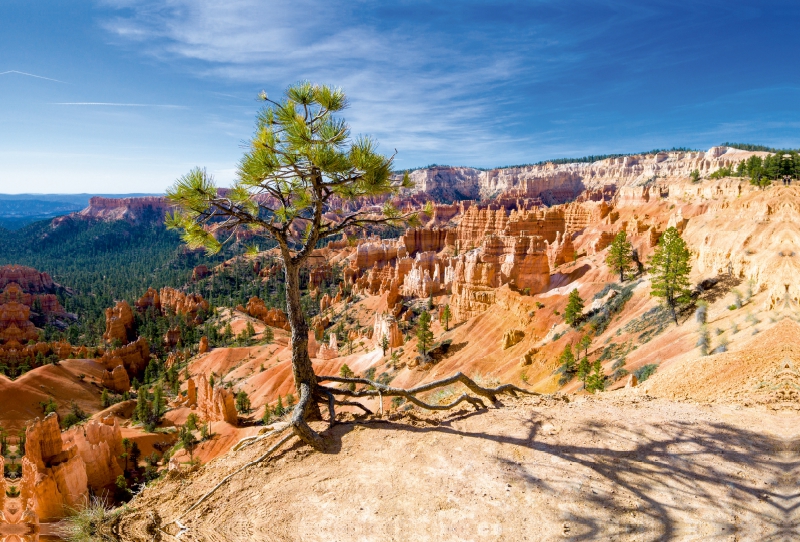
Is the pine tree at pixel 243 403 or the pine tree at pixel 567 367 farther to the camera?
the pine tree at pixel 243 403

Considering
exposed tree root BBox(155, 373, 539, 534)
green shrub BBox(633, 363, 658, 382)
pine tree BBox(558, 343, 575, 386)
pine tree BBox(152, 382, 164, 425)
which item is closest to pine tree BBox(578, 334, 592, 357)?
pine tree BBox(558, 343, 575, 386)

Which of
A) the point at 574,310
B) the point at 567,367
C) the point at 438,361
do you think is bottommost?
the point at 438,361

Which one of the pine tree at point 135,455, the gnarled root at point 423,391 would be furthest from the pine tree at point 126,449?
the gnarled root at point 423,391

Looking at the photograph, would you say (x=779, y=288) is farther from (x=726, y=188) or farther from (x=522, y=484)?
(x=726, y=188)

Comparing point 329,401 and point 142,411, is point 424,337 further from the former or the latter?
point 329,401

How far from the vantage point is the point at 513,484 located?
5.16 metres

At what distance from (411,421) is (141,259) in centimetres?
19280

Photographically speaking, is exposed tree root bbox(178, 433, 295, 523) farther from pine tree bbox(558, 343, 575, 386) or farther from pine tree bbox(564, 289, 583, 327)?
pine tree bbox(564, 289, 583, 327)

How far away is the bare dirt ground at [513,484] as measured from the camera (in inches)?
179

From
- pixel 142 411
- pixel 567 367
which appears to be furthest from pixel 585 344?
pixel 142 411

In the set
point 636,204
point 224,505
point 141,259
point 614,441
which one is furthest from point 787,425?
point 141,259

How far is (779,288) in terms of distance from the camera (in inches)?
584

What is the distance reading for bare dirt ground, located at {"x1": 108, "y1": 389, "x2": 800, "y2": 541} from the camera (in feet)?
14.9

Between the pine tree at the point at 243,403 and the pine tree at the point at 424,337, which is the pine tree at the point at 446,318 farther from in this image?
the pine tree at the point at 243,403
